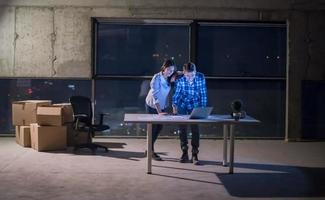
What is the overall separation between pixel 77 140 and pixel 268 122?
395 cm

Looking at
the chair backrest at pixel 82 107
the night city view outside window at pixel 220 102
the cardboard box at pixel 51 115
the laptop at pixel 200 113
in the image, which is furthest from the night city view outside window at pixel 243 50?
the laptop at pixel 200 113

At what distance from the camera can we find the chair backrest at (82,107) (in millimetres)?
8652

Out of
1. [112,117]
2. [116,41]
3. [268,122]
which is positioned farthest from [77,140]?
[268,122]

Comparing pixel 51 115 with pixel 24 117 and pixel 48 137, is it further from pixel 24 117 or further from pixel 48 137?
pixel 24 117

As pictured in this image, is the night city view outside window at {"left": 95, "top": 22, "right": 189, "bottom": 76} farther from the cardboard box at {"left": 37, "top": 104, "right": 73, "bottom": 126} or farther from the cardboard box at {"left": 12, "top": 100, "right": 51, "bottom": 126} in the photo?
the cardboard box at {"left": 37, "top": 104, "right": 73, "bottom": 126}

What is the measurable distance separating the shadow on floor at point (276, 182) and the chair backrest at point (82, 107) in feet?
8.71

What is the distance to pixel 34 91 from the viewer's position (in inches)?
409

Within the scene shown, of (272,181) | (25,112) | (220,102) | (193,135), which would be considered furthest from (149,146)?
(220,102)

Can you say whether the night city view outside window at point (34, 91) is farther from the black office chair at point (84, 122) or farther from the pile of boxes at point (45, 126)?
the black office chair at point (84, 122)

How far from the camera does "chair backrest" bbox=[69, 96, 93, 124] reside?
28.4 ft

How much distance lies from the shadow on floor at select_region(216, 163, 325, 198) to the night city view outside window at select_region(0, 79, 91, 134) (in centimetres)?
416

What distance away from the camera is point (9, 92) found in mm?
10398

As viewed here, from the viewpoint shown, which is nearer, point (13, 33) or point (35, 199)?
point (35, 199)

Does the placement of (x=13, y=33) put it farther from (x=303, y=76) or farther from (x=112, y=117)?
(x=303, y=76)
